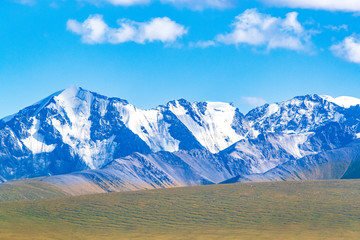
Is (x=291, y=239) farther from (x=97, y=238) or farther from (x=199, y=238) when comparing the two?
(x=97, y=238)

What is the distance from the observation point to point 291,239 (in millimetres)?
192125

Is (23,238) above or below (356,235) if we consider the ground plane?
above

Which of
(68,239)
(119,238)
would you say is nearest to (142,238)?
(119,238)

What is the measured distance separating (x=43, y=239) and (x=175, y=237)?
126 ft

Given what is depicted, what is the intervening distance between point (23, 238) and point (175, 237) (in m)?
44.1

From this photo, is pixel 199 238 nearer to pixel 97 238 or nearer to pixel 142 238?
pixel 142 238

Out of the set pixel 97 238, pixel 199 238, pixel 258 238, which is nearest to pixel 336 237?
pixel 258 238

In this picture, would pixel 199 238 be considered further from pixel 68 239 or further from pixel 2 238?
pixel 2 238

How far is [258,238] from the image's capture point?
194250 mm

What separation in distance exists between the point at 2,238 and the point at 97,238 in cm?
2715

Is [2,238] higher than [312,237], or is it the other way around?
[2,238]

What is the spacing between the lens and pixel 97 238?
200m

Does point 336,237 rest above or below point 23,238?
below

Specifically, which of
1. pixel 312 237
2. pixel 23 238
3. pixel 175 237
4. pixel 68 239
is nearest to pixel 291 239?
pixel 312 237
